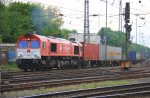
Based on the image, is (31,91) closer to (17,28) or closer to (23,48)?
(23,48)

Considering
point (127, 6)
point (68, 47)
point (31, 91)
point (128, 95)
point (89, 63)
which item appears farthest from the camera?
point (89, 63)

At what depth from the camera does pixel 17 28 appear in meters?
69.9

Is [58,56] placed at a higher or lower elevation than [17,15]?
lower

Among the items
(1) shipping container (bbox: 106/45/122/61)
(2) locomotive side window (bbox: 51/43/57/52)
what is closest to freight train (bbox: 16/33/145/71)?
(2) locomotive side window (bbox: 51/43/57/52)

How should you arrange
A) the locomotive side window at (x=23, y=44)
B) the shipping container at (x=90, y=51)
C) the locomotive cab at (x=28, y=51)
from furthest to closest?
the shipping container at (x=90, y=51), the locomotive side window at (x=23, y=44), the locomotive cab at (x=28, y=51)

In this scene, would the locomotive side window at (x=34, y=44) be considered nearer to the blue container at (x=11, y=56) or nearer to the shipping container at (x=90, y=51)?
the shipping container at (x=90, y=51)

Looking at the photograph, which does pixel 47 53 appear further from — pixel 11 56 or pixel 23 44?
pixel 11 56

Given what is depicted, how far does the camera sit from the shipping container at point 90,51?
47.4 m

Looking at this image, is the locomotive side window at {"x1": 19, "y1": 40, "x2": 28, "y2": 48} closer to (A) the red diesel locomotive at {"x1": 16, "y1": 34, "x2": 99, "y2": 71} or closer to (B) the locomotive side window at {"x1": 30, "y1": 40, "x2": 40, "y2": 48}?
(A) the red diesel locomotive at {"x1": 16, "y1": 34, "x2": 99, "y2": 71}

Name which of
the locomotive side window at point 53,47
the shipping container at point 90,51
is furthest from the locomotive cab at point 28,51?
the shipping container at point 90,51

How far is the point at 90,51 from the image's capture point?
161 feet

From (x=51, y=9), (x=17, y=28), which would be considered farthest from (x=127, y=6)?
(x=51, y=9)

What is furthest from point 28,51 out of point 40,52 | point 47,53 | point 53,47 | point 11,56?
point 11,56

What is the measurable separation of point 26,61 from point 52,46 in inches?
118
